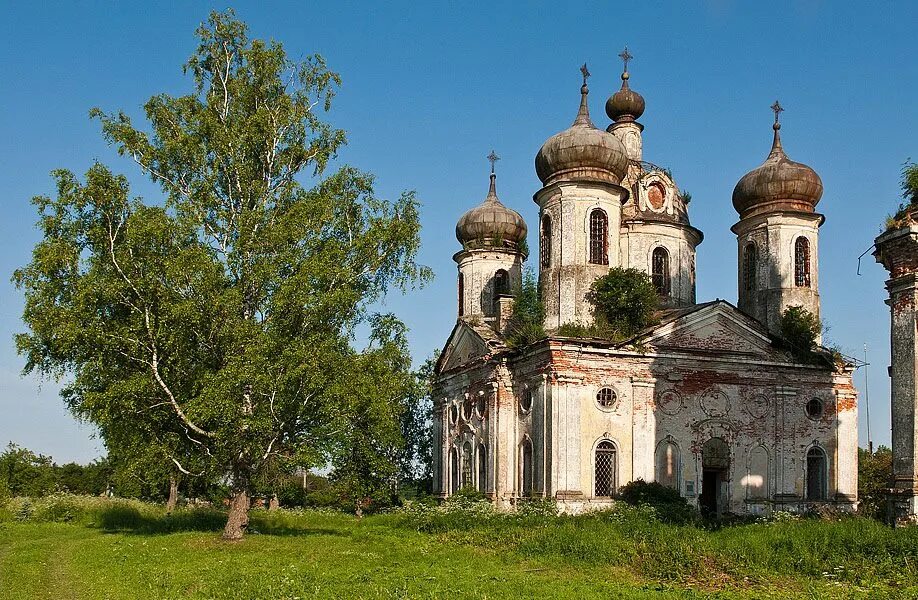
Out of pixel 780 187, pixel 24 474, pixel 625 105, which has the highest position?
pixel 625 105

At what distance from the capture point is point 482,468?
30.6m

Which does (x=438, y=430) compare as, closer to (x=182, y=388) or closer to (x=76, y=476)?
(x=182, y=388)

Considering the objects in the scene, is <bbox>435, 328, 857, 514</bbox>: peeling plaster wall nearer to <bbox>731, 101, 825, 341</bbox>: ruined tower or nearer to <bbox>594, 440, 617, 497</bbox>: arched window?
<bbox>594, 440, 617, 497</bbox>: arched window

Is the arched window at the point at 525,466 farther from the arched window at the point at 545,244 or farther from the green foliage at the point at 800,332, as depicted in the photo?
the green foliage at the point at 800,332

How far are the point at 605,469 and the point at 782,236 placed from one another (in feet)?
31.7

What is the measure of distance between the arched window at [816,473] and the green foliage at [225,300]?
13.3 metres

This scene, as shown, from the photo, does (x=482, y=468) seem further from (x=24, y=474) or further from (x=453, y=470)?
(x=24, y=474)

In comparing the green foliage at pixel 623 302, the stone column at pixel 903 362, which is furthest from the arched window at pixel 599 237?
the stone column at pixel 903 362

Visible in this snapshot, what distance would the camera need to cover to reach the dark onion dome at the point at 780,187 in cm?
3023

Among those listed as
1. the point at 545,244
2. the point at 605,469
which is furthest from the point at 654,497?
the point at 545,244

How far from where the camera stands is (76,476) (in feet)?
220

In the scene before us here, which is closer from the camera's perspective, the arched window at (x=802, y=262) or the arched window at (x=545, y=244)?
the arched window at (x=545, y=244)

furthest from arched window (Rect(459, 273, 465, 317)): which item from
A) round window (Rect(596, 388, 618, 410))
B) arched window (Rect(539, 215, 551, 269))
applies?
round window (Rect(596, 388, 618, 410))

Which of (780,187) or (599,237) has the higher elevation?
(780,187)
